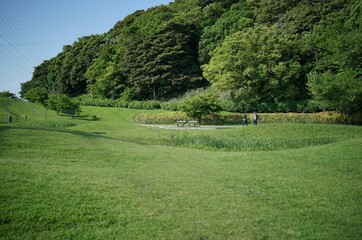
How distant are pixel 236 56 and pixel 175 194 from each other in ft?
103

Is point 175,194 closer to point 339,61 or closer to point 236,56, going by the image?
point 339,61

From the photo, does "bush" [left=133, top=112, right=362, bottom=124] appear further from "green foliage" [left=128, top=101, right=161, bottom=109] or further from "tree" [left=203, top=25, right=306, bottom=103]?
"green foliage" [left=128, top=101, right=161, bottom=109]

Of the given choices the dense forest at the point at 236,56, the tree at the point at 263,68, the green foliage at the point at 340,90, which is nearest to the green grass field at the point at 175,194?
the green foliage at the point at 340,90

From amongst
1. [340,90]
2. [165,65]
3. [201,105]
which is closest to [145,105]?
[165,65]

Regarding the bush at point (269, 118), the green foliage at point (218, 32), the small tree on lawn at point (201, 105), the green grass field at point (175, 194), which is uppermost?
the green foliage at point (218, 32)

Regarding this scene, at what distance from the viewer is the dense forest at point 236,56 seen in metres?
30.0

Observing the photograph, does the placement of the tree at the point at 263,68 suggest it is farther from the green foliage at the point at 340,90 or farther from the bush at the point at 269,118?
the green foliage at the point at 340,90

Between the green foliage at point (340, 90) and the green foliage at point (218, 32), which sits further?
the green foliage at point (218, 32)

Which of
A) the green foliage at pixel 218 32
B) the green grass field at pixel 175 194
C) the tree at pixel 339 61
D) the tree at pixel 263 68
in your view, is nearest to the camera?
the green grass field at pixel 175 194

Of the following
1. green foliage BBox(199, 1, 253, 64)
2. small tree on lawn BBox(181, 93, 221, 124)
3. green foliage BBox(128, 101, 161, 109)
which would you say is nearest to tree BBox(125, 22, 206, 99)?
green foliage BBox(199, 1, 253, 64)

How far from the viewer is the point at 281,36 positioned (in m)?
36.3

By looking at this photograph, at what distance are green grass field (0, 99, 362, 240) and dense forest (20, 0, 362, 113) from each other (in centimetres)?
1903

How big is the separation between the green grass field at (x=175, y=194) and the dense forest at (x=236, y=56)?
19030mm

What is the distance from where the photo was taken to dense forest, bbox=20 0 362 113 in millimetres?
30000
